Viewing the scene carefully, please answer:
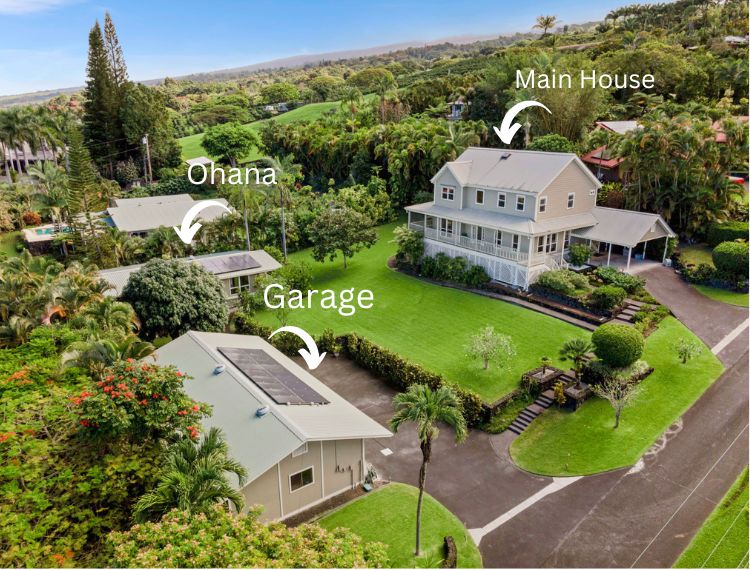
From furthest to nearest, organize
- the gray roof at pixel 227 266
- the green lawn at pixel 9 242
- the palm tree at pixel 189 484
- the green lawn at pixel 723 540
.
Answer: the green lawn at pixel 9 242
the gray roof at pixel 227 266
the green lawn at pixel 723 540
the palm tree at pixel 189 484

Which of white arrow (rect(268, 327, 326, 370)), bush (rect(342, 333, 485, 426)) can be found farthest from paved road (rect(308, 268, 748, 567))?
white arrow (rect(268, 327, 326, 370))

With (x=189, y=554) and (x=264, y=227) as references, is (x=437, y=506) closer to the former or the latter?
(x=189, y=554)

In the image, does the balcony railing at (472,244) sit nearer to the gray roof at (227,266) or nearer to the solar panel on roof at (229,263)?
the gray roof at (227,266)

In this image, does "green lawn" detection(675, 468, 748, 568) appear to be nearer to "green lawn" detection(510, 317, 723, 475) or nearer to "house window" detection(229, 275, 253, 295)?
"green lawn" detection(510, 317, 723, 475)

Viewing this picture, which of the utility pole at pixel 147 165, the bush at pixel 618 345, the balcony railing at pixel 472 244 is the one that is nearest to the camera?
the bush at pixel 618 345

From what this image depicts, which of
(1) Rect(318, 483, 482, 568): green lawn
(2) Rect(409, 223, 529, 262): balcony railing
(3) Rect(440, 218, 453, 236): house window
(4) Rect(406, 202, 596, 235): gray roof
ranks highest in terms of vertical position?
(4) Rect(406, 202, 596, 235): gray roof

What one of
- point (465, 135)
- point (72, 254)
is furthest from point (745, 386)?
point (72, 254)

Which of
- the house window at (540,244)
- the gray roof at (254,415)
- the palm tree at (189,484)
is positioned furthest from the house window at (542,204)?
the palm tree at (189,484)
